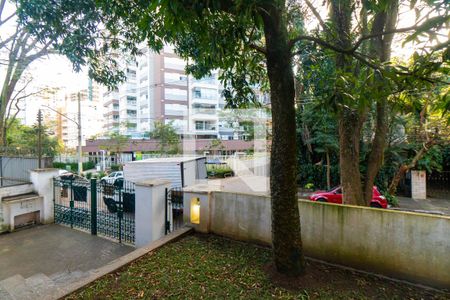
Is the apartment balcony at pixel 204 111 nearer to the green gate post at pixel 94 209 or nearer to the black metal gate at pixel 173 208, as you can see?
the green gate post at pixel 94 209

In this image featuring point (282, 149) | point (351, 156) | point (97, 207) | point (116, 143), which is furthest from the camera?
point (116, 143)

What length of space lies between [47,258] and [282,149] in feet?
18.6

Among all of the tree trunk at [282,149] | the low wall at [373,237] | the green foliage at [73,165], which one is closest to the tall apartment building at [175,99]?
the green foliage at [73,165]

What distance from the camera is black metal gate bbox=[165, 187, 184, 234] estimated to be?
216 inches

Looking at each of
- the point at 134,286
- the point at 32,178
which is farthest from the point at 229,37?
the point at 32,178

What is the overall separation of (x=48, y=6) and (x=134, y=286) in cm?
414

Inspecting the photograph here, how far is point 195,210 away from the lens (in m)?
5.14

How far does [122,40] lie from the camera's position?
5.12m

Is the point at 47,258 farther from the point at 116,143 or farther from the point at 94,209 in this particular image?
the point at 116,143

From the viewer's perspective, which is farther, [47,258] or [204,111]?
[204,111]

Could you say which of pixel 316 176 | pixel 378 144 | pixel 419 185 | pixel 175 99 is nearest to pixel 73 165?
pixel 175 99

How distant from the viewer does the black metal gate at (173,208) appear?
548 centimetres

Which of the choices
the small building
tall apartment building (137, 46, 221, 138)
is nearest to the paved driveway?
the small building

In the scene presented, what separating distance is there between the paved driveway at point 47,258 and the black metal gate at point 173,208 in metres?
1.12
